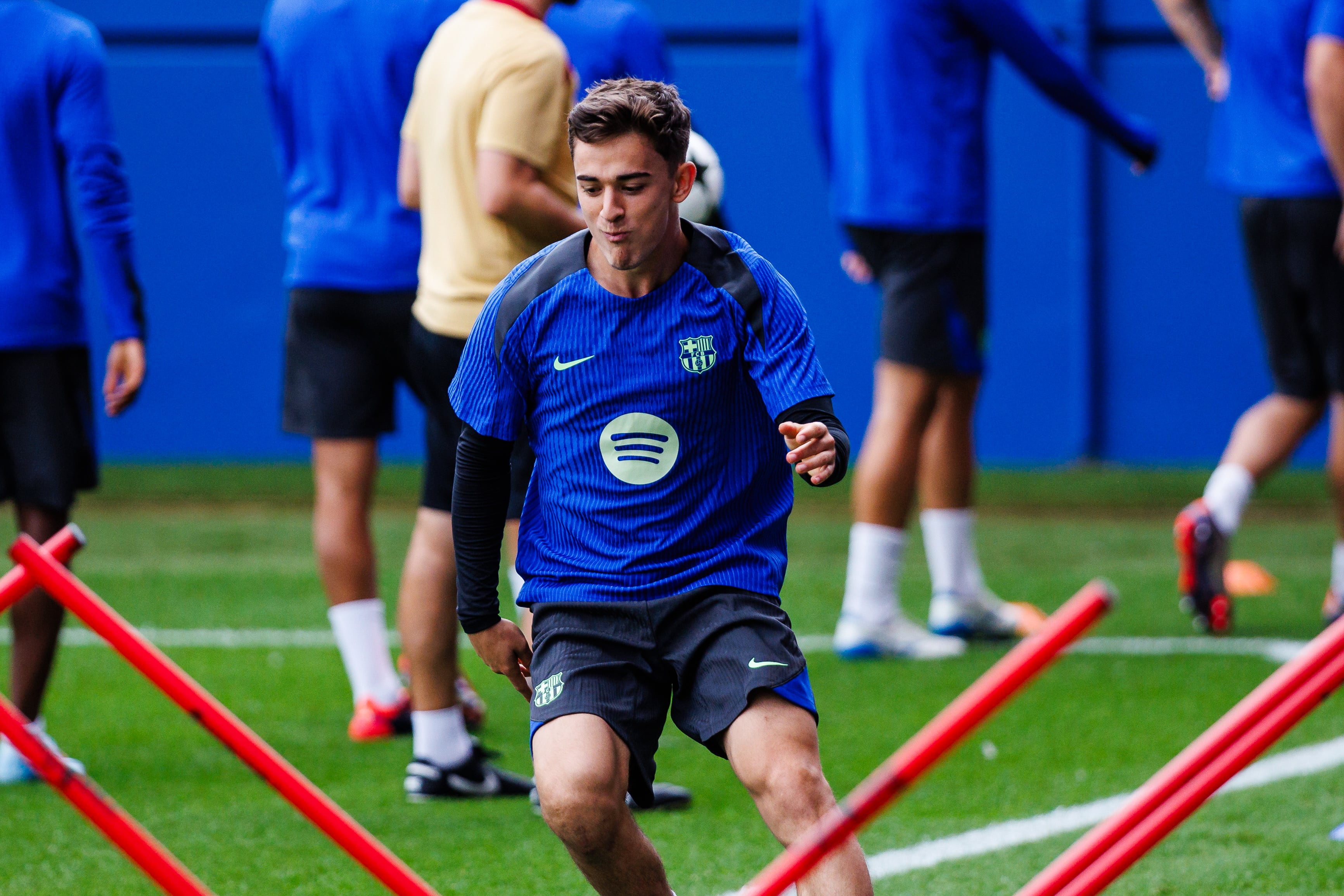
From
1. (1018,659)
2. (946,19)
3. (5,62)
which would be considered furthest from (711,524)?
(946,19)

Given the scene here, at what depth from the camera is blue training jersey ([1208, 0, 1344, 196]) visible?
5.68 meters

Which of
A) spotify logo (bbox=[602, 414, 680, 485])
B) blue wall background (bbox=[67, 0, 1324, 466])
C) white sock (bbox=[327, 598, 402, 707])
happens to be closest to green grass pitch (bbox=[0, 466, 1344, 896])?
white sock (bbox=[327, 598, 402, 707])

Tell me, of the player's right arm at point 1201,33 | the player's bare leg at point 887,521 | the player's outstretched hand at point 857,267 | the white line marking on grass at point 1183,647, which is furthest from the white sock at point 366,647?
the player's right arm at point 1201,33

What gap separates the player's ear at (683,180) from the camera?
8.85ft

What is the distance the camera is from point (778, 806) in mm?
2486

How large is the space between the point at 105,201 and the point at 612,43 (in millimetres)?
1661

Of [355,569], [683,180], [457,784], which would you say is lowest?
[457,784]

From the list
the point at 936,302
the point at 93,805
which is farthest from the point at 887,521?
the point at 93,805

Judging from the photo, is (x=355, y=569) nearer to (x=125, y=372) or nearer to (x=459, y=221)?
(x=125, y=372)

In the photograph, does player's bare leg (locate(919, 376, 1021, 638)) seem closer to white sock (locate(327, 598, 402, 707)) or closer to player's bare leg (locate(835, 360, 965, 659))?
player's bare leg (locate(835, 360, 965, 659))

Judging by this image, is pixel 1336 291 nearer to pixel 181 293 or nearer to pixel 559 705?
pixel 559 705

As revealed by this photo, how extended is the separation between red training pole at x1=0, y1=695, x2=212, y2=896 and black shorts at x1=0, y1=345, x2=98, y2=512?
6.70 feet

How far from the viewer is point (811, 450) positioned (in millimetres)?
2455

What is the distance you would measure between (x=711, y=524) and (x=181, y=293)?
30.6ft
